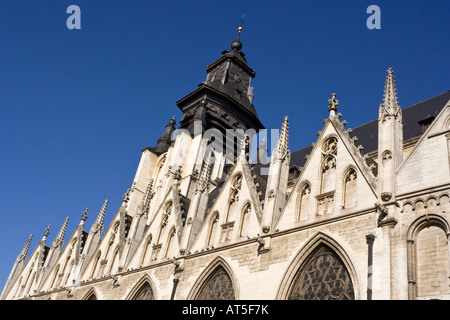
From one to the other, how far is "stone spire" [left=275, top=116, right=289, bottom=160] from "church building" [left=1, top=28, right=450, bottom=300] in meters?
0.06

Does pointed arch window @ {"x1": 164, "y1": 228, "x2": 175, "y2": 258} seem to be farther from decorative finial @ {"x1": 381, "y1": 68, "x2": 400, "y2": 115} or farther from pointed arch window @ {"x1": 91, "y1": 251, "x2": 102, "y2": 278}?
decorative finial @ {"x1": 381, "y1": 68, "x2": 400, "y2": 115}

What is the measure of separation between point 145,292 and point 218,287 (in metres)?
5.04

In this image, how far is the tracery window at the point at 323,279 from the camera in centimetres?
1302

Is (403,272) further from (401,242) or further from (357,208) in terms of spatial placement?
(357,208)

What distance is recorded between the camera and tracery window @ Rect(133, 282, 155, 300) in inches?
799

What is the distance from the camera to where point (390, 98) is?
49.0 feet

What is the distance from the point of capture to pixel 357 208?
1385 centimetres

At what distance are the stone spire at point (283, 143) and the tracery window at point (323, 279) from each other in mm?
4793

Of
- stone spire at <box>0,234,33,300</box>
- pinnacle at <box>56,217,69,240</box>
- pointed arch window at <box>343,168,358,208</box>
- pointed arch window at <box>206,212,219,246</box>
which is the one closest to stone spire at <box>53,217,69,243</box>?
pinnacle at <box>56,217,69,240</box>

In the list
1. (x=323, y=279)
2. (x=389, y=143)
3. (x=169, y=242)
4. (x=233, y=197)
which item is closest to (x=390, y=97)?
(x=389, y=143)

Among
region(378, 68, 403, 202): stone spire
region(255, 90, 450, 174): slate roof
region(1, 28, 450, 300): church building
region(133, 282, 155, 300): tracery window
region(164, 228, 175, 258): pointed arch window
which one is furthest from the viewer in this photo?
region(164, 228, 175, 258): pointed arch window

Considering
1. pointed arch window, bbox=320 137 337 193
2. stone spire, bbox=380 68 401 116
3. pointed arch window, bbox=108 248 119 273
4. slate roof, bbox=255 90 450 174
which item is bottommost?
pointed arch window, bbox=108 248 119 273

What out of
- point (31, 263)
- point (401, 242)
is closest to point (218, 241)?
point (401, 242)

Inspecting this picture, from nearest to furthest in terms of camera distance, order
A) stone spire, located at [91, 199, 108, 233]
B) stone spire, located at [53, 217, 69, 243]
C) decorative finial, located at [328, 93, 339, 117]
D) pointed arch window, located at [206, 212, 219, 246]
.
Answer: decorative finial, located at [328, 93, 339, 117] < pointed arch window, located at [206, 212, 219, 246] < stone spire, located at [91, 199, 108, 233] < stone spire, located at [53, 217, 69, 243]
